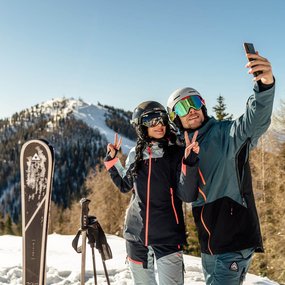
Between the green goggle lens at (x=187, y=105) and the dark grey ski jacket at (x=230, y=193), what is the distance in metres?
0.38

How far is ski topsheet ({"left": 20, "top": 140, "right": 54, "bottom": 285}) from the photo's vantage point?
12.3 feet

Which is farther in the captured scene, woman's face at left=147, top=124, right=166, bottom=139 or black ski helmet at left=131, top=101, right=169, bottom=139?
black ski helmet at left=131, top=101, right=169, bottom=139

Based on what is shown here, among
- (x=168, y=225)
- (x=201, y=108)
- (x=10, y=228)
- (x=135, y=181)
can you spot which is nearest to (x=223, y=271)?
(x=168, y=225)

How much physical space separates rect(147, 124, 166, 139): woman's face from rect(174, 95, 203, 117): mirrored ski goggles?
12.3 inches

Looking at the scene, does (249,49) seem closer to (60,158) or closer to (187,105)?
(187,105)

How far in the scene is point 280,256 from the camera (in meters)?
16.7

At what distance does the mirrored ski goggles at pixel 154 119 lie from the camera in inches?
129

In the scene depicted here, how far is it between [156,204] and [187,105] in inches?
36.1

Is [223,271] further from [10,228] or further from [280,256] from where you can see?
[10,228]

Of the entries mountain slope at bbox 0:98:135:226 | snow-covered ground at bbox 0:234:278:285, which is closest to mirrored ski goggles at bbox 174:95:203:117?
snow-covered ground at bbox 0:234:278:285

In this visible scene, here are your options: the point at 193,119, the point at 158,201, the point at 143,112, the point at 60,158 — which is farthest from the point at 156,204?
the point at 60,158

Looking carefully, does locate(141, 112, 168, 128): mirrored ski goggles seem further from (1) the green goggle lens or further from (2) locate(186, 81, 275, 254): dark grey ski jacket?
(2) locate(186, 81, 275, 254): dark grey ski jacket

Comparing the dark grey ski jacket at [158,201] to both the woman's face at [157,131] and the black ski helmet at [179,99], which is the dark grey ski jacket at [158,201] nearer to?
the woman's face at [157,131]

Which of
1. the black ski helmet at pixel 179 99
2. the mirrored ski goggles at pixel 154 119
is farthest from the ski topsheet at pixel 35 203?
the black ski helmet at pixel 179 99
